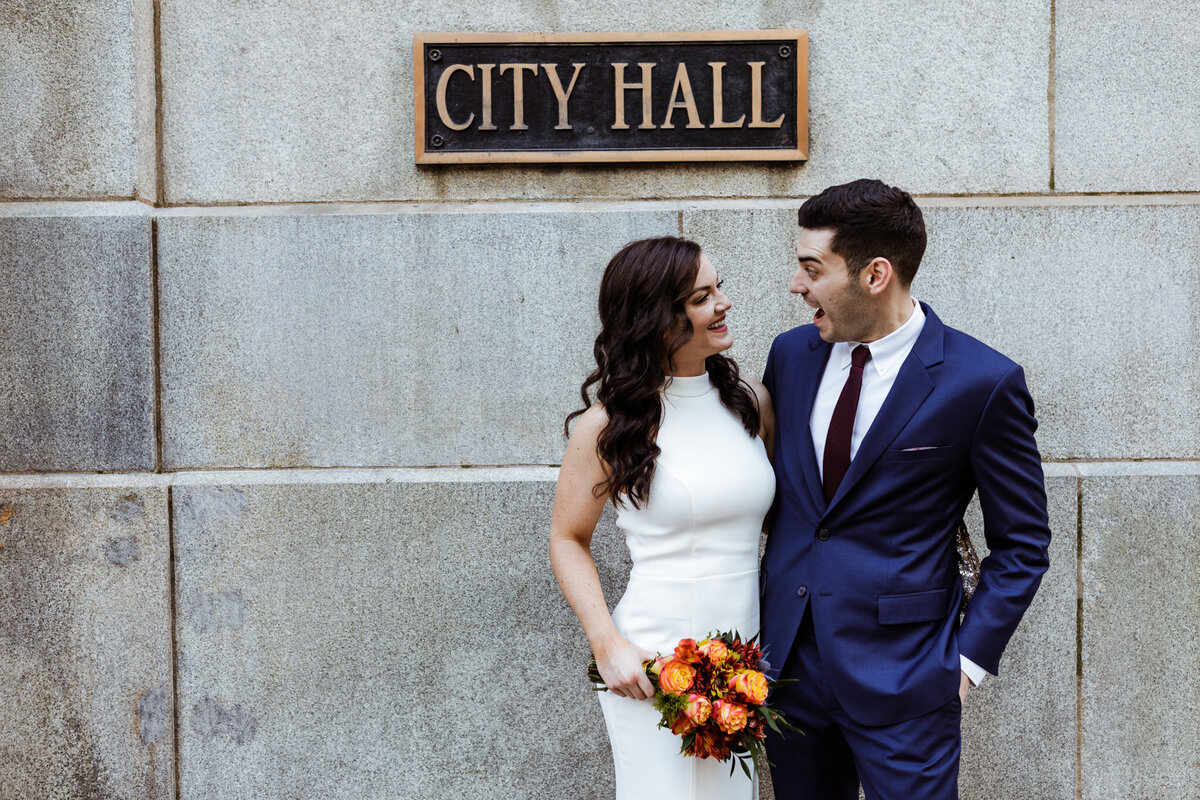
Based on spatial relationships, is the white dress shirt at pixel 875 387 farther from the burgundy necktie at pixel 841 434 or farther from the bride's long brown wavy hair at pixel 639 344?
the bride's long brown wavy hair at pixel 639 344

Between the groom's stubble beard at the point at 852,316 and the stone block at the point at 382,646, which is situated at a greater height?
the groom's stubble beard at the point at 852,316

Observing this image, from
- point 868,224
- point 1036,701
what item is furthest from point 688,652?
point 1036,701

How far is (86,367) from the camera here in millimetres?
3701

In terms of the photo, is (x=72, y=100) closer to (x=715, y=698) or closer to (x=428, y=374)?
(x=428, y=374)

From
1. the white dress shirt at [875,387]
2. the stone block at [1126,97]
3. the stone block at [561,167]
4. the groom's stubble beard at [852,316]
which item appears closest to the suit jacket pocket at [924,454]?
the white dress shirt at [875,387]

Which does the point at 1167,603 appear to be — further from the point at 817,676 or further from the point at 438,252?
the point at 438,252

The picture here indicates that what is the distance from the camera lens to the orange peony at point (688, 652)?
92.8 inches

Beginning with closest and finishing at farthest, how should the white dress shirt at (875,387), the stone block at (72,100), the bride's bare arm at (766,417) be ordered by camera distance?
1. the white dress shirt at (875,387)
2. the bride's bare arm at (766,417)
3. the stone block at (72,100)

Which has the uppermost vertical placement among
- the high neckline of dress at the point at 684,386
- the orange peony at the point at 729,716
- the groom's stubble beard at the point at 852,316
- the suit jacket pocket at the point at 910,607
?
the groom's stubble beard at the point at 852,316

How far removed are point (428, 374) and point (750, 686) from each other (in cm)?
203

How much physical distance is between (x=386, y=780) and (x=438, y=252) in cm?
226

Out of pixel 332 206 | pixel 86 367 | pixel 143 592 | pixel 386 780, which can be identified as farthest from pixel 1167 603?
pixel 86 367

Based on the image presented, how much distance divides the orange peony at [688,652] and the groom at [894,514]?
34 centimetres

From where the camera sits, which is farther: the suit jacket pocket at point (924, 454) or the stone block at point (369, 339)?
the stone block at point (369, 339)
